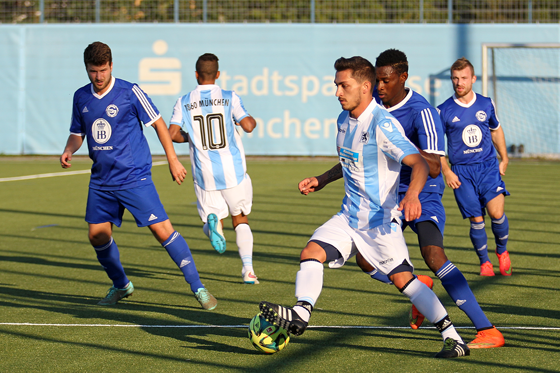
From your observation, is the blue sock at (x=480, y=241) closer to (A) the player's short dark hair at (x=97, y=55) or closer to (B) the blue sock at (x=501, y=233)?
(B) the blue sock at (x=501, y=233)

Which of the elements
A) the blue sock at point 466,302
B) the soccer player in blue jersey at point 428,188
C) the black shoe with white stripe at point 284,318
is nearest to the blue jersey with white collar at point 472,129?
the soccer player in blue jersey at point 428,188

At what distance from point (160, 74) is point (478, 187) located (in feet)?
49.4

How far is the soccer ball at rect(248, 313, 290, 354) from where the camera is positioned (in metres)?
3.99

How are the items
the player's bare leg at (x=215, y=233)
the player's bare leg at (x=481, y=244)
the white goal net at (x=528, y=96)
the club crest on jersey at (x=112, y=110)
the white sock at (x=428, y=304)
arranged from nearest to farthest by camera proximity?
the white sock at (x=428, y=304), the club crest on jersey at (x=112, y=110), the player's bare leg at (x=215, y=233), the player's bare leg at (x=481, y=244), the white goal net at (x=528, y=96)

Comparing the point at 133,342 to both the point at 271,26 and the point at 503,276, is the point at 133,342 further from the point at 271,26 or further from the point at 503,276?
the point at 271,26

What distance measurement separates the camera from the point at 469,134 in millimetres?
6832

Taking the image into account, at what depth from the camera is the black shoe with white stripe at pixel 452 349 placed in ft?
13.1

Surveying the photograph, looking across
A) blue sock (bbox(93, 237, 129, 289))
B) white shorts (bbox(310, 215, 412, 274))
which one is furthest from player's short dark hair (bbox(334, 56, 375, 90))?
blue sock (bbox(93, 237, 129, 289))

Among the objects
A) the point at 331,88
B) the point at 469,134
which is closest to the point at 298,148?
the point at 331,88

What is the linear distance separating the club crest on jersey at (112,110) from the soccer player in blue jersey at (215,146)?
1.03 m

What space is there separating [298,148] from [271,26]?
3.55m

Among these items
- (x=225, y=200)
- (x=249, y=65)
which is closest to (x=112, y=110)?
(x=225, y=200)

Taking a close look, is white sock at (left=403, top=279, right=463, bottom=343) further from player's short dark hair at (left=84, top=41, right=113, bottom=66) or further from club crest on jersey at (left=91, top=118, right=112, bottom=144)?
player's short dark hair at (left=84, top=41, right=113, bottom=66)

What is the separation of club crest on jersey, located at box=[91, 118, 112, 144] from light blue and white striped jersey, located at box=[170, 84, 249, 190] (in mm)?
1100
